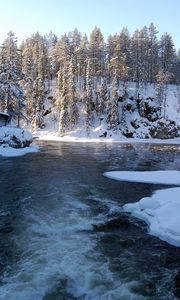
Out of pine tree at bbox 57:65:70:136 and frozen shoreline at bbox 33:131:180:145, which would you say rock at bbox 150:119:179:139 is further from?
pine tree at bbox 57:65:70:136

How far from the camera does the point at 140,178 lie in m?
26.7

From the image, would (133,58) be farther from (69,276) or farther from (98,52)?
(69,276)

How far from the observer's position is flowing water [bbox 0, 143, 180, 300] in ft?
32.9

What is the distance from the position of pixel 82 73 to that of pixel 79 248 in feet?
314

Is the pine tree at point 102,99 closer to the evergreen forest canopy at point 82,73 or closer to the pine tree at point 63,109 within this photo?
the evergreen forest canopy at point 82,73

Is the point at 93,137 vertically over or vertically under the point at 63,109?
under

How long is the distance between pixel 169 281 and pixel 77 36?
101m

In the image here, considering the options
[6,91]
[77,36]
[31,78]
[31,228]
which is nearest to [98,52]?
[77,36]

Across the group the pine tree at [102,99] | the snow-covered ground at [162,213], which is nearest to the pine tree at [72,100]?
the pine tree at [102,99]

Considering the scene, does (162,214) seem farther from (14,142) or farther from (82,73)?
(82,73)

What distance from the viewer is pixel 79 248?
12.8 metres

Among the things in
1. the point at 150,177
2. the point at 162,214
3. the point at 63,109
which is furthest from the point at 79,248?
the point at 63,109

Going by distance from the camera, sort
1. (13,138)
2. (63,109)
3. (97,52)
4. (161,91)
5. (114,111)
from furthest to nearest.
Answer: (97,52), (161,91), (114,111), (63,109), (13,138)

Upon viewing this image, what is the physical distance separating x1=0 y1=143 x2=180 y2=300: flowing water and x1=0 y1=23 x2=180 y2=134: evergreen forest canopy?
139ft
